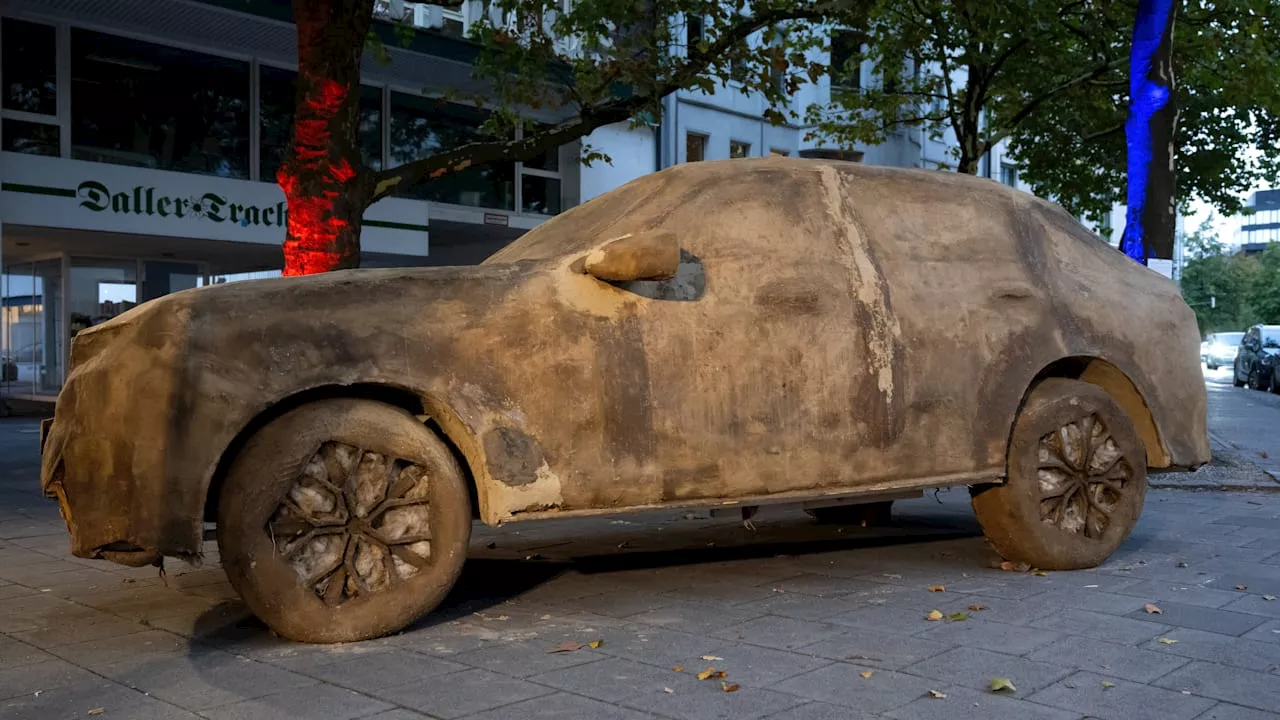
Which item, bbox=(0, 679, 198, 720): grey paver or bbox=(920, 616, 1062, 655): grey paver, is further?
bbox=(920, 616, 1062, 655): grey paver

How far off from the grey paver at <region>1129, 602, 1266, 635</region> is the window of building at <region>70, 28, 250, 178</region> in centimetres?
1659

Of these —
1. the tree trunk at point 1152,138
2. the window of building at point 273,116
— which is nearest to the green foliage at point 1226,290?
the window of building at point 273,116

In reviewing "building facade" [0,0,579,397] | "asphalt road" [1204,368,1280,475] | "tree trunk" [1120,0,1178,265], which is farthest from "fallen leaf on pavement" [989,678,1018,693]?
"building facade" [0,0,579,397]

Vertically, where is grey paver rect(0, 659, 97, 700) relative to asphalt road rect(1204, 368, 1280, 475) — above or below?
below

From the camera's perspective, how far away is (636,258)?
16.9ft

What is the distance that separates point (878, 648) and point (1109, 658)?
81 cm

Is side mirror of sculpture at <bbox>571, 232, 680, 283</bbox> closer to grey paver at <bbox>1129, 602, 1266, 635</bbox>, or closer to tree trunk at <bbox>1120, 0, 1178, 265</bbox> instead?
grey paver at <bbox>1129, 602, 1266, 635</bbox>

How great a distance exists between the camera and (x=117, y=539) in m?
4.48

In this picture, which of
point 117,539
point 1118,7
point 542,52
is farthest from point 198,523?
point 1118,7

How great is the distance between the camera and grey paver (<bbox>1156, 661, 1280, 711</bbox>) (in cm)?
398

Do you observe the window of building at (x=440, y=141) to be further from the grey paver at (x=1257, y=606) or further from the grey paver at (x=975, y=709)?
the grey paver at (x=975, y=709)

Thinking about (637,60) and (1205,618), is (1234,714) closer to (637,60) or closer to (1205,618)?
(1205,618)

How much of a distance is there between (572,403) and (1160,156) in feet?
28.8

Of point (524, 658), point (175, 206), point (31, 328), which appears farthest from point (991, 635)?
point (31, 328)
